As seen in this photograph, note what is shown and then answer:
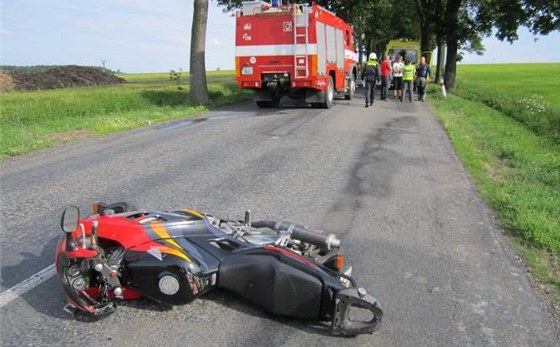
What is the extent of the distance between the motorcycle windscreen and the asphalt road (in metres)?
0.17

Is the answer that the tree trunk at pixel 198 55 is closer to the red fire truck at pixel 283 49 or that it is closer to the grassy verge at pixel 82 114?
the grassy verge at pixel 82 114

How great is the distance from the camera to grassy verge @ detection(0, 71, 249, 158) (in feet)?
39.1

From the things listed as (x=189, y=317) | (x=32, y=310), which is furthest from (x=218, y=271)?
(x=32, y=310)

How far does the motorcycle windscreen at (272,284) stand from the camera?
3.45 meters

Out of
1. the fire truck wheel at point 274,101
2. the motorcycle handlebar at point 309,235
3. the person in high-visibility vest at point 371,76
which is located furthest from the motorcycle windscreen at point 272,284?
the person in high-visibility vest at point 371,76

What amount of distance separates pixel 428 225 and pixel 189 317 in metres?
3.20

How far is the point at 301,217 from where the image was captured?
5969mm

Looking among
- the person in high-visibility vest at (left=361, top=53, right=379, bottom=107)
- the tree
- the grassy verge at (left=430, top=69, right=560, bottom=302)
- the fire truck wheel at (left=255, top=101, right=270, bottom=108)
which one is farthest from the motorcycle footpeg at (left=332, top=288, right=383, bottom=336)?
the tree

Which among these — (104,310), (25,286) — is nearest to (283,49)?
(25,286)

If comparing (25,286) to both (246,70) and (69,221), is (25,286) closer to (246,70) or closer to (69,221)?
(69,221)

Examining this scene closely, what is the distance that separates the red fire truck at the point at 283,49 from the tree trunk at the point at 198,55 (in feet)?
9.15

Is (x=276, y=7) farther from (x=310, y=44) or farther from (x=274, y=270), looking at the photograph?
(x=274, y=270)

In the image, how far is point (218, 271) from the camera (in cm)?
368

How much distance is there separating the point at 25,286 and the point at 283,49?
1372cm
